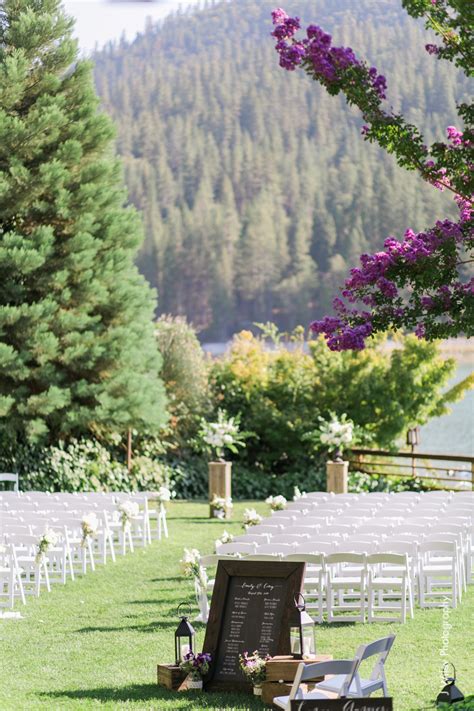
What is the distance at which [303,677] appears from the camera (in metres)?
6.62

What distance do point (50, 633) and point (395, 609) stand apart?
138 inches

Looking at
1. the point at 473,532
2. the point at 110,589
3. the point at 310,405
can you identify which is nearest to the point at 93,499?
the point at 110,589

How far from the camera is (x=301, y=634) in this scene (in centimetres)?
814

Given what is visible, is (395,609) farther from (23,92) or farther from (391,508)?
(23,92)

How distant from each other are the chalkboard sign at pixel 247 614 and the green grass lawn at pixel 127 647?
32cm

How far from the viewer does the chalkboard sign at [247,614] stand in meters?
8.44

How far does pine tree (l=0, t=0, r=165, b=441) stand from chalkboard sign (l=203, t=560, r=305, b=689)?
589 inches

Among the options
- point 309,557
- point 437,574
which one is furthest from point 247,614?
point 437,574

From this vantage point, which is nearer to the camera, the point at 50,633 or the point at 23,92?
the point at 50,633

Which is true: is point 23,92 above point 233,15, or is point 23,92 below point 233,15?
below

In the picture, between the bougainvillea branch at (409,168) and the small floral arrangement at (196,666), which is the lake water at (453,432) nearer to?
the small floral arrangement at (196,666)

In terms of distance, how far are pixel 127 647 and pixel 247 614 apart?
1.88m

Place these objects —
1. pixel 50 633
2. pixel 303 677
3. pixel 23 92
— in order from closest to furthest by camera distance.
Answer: pixel 303 677
pixel 50 633
pixel 23 92

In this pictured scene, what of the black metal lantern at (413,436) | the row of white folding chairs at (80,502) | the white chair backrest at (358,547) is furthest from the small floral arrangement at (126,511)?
the black metal lantern at (413,436)
